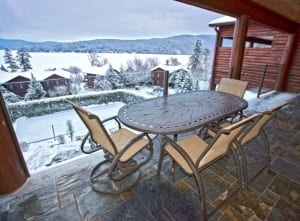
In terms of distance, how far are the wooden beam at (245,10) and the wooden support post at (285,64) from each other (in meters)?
1.09

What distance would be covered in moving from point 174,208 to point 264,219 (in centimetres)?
71

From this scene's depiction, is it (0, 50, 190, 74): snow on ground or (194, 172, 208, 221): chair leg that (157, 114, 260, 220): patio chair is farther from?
(0, 50, 190, 74): snow on ground

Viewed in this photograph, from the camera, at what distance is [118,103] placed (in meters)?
4.80

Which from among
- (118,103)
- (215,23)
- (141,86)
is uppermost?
(215,23)

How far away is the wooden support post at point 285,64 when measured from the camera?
5.62 m

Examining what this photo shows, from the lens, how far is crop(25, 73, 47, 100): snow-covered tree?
10.7ft

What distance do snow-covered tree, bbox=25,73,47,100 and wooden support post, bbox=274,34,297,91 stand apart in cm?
728

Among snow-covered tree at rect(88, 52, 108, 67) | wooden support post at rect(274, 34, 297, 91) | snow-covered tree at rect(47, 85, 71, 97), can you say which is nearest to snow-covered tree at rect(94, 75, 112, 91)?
snow-covered tree at rect(88, 52, 108, 67)

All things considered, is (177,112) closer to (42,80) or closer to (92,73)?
(42,80)

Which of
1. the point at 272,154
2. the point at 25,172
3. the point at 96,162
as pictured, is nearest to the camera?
the point at 25,172

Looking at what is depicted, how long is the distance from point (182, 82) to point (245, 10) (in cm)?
206

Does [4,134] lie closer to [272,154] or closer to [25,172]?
[25,172]

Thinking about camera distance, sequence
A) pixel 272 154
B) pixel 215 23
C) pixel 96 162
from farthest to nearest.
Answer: pixel 215 23 → pixel 272 154 → pixel 96 162

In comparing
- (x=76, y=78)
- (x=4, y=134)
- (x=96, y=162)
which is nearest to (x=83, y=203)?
(x=96, y=162)
